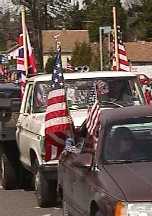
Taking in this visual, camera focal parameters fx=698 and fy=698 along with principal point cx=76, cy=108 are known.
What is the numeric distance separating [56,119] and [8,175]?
3.03m

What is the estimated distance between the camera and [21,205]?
10.8 meters

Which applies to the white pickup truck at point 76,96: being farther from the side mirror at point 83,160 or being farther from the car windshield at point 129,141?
the car windshield at point 129,141

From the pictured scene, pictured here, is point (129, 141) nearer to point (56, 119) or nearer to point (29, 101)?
point (56, 119)

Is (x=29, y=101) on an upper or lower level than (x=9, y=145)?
upper

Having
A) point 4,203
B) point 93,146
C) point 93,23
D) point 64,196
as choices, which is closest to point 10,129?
point 4,203

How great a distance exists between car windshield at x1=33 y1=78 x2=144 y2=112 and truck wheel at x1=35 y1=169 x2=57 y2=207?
143 centimetres

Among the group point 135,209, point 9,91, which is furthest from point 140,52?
point 135,209

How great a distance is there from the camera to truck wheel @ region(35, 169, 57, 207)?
1017cm

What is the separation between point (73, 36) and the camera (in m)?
110

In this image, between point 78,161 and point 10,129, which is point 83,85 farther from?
point 78,161

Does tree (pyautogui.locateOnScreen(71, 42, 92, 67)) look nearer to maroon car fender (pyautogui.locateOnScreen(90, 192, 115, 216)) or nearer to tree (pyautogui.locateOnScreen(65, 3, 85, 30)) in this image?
tree (pyautogui.locateOnScreen(65, 3, 85, 30))

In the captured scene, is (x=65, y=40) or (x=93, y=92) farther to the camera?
(x=65, y=40)

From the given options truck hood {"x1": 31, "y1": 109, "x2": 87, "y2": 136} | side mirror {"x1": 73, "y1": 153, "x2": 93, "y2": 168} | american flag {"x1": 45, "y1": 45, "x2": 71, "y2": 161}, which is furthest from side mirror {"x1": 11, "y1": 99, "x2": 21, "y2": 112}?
side mirror {"x1": 73, "y1": 153, "x2": 93, "y2": 168}

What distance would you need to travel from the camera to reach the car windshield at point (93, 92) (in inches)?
442
